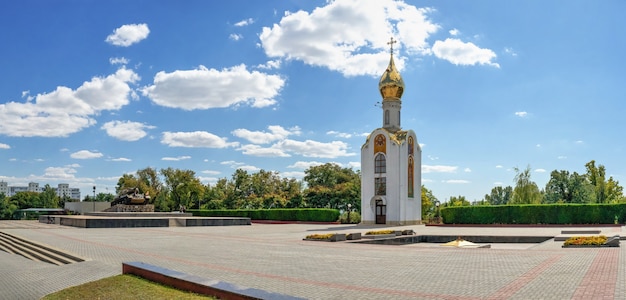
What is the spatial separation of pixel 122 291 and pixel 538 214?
33.1 m

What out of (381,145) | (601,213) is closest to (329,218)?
(381,145)

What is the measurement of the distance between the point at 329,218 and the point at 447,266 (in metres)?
32.9

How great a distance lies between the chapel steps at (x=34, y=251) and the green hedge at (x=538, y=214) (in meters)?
29.1

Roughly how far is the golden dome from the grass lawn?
33194mm

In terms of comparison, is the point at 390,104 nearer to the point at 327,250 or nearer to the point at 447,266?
the point at 327,250

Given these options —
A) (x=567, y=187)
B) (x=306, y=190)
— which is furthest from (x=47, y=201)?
(x=567, y=187)

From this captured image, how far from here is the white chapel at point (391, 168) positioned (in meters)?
38.5

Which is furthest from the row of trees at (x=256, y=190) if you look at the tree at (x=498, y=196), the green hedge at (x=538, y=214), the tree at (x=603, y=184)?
the tree at (x=498, y=196)

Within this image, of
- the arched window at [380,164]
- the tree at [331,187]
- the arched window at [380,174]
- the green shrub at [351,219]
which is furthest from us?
the tree at [331,187]

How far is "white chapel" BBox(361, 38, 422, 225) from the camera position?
38.5 metres

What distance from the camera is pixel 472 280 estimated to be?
950cm

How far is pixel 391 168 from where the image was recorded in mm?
38688

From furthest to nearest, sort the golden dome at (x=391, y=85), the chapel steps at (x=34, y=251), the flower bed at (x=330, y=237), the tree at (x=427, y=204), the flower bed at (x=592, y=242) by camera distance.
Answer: the tree at (x=427, y=204) → the golden dome at (x=391, y=85) → the flower bed at (x=330, y=237) → the flower bed at (x=592, y=242) → the chapel steps at (x=34, y=251)

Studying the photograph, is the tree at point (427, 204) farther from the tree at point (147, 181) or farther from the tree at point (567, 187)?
the tree at point (147, 181)
